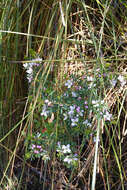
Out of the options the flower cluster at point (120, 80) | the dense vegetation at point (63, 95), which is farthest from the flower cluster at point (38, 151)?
the flower cluster at point (120, 80)

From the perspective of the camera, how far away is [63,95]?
0.96 m

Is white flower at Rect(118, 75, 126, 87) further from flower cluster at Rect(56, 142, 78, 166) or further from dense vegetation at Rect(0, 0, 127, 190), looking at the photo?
flower cluster at Rect(56, 142, 78, 166)

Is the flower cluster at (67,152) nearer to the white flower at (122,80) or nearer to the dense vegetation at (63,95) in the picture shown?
the dense vegetation at (63,95)

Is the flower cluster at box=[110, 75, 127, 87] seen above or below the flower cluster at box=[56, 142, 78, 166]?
above

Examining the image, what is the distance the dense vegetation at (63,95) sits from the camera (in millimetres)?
928

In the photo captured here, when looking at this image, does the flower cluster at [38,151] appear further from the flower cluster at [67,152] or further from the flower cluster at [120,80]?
the flower cluster at [120,80]

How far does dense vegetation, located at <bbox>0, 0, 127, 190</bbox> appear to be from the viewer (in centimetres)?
93

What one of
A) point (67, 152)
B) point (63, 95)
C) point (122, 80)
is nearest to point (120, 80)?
point (122, 80)

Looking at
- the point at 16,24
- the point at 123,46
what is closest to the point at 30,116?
the point at 16,24

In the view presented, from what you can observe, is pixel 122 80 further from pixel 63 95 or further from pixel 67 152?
pixel 67 152

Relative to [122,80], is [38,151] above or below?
below

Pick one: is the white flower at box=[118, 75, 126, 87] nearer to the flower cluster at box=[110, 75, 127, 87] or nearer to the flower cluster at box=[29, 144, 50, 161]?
the flower cluster at box=[110, 75, 127, 87]

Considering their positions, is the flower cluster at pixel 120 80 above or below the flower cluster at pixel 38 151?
above

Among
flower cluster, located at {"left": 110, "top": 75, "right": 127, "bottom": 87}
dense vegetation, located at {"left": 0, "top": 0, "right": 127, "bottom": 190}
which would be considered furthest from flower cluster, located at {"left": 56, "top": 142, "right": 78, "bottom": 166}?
flower cluster, located at {"left": 110, "top": 75, "right": 127, "bottom": 87}
